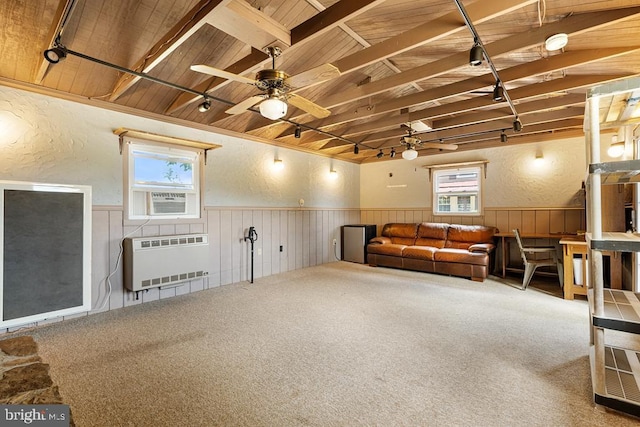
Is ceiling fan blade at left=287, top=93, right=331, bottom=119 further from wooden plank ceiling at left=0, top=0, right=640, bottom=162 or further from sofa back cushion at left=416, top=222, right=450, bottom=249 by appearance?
sofa back cushion at left=416, top=222, right=450, bottom=249

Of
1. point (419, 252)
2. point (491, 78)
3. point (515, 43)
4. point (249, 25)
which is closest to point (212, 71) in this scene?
point (249, 25)

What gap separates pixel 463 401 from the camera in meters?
1.85

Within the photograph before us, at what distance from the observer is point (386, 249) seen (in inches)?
241

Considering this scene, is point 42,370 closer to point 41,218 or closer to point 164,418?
point 164,418

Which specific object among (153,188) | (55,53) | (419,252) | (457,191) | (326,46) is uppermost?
(326,46)

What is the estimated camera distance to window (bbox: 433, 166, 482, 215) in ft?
20.1

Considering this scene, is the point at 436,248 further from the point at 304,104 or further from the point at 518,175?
the point at 304,104

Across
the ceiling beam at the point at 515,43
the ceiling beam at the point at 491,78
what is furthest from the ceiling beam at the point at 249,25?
the ceiling beam at the point at 491,78

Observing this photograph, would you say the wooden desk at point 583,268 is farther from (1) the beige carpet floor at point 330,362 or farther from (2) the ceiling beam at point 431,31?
(2) the ceiling beam at point 431,31

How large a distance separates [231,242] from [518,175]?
551 cm

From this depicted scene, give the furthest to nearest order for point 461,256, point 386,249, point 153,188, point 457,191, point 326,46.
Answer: point 457,191 → point 386,249 → point 461,256 → point 153,188 → point 326,46

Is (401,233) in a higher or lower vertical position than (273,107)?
lower

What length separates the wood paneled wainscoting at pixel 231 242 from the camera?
3635 millimetres

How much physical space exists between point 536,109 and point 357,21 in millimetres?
2969
